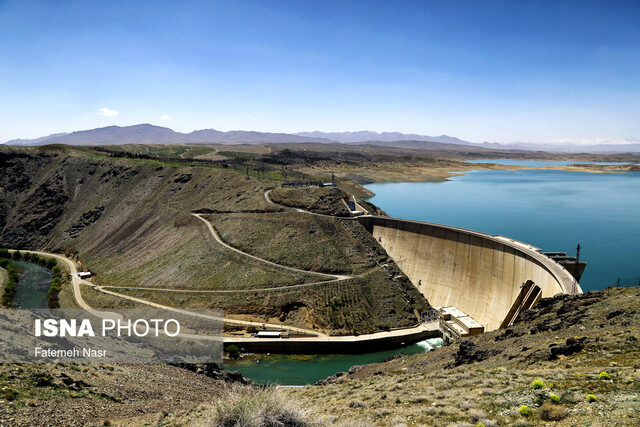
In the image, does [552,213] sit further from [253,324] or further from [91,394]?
[91,394]

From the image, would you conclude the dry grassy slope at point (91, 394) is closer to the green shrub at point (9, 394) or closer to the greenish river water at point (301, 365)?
the green shrub at point (9, 394)

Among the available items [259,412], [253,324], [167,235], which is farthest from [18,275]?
[259,412]

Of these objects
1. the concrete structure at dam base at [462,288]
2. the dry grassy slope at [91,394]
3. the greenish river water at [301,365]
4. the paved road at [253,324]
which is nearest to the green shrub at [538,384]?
the dry grassy slope at [91,394]

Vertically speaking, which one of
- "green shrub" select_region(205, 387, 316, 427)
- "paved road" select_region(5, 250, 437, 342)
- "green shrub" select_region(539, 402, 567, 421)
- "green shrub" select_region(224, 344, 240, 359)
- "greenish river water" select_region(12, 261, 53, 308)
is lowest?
"greenish river water" select_region(12, 261, 53, 308)

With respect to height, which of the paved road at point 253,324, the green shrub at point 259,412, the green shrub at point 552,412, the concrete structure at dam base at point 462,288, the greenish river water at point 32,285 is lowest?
the greenish river water at point 32,285

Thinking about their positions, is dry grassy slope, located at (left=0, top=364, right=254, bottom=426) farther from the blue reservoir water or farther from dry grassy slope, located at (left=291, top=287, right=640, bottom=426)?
the blue reservoir water

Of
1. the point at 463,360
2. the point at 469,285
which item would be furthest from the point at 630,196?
the point at 463,360

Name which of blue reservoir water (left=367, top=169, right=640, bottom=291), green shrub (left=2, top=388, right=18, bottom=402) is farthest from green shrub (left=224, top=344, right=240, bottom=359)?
blue reservoir water (left=367, top=169, right=640, bottom=291)
